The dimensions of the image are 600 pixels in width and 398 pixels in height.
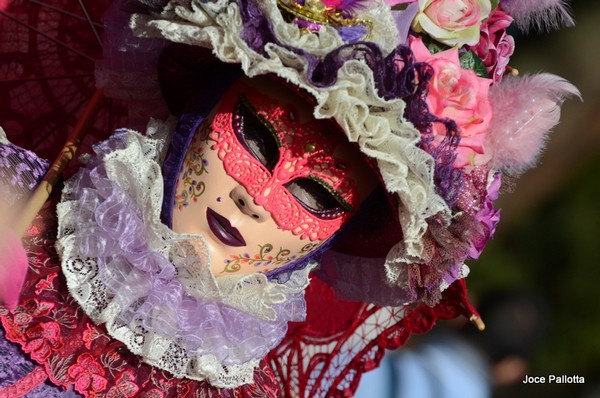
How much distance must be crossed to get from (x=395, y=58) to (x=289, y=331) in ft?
3.22

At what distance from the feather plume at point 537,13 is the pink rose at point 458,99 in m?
0.24

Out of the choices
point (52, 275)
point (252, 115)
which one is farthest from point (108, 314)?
point (252, 115)

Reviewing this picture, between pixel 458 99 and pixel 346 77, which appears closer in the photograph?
pixel 346 77

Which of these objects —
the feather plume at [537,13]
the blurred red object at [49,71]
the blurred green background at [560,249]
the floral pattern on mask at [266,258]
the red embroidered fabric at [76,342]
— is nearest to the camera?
the red embroidered fabric at [76,342]

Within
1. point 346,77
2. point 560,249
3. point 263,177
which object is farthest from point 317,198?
point 560,249

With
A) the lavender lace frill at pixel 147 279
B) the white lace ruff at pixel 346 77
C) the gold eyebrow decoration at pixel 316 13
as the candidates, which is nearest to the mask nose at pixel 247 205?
the lavender lace frill at pixel 147 279

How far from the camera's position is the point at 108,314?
4.35 feet

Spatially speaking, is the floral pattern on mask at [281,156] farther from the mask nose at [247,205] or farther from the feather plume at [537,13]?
the feather plume at [537,13]

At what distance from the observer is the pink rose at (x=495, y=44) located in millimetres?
1481

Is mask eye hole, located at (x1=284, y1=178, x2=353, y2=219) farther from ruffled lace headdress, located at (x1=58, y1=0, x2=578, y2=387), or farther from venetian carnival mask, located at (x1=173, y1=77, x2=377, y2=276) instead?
ruffled lace headdress, located at (x1=58, y1=0, x2=578, y2=387)

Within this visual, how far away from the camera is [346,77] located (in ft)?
3.92

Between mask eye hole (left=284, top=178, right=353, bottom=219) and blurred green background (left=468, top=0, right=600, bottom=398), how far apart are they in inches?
114

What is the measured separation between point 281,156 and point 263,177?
2.0 inches

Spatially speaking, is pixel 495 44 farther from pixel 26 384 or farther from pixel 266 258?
pixel 26 384
